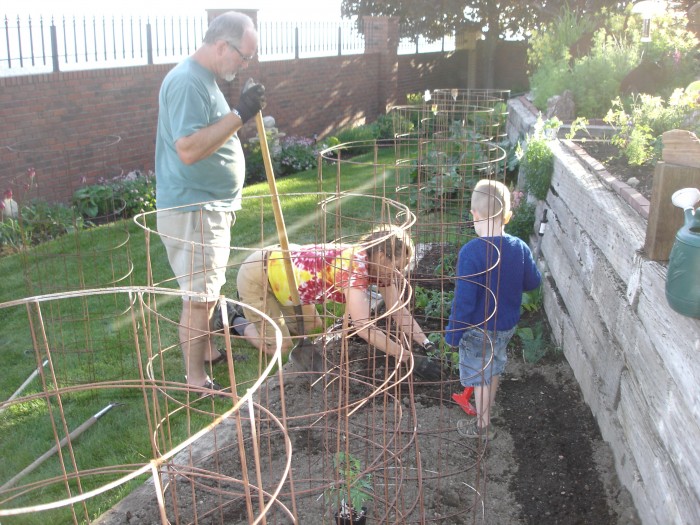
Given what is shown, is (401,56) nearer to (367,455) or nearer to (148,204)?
(148,204)

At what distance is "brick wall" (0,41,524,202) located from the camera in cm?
759

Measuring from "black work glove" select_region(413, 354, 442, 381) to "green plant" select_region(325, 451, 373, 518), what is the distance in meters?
0.95

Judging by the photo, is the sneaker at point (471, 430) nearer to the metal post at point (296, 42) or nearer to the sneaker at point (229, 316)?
the sneaker at point (229, 316)

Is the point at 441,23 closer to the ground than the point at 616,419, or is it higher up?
higher up

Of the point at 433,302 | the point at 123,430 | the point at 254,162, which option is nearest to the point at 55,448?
the point at 123,430

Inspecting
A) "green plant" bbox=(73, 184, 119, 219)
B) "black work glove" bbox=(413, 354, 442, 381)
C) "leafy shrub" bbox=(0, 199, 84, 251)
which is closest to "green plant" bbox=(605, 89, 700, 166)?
"black work glove" bbox=(413, 354, 442, 381)

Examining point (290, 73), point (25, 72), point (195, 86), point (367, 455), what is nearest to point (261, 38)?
point (290, 73)

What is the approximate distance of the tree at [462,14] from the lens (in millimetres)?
17609

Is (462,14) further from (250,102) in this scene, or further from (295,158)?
(250,102)

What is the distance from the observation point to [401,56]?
17156 mm

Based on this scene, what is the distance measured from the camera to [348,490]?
2.30 m

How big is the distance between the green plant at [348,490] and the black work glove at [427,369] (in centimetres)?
95

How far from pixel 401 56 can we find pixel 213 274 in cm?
1448

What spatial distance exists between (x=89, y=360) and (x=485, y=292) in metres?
2.28
